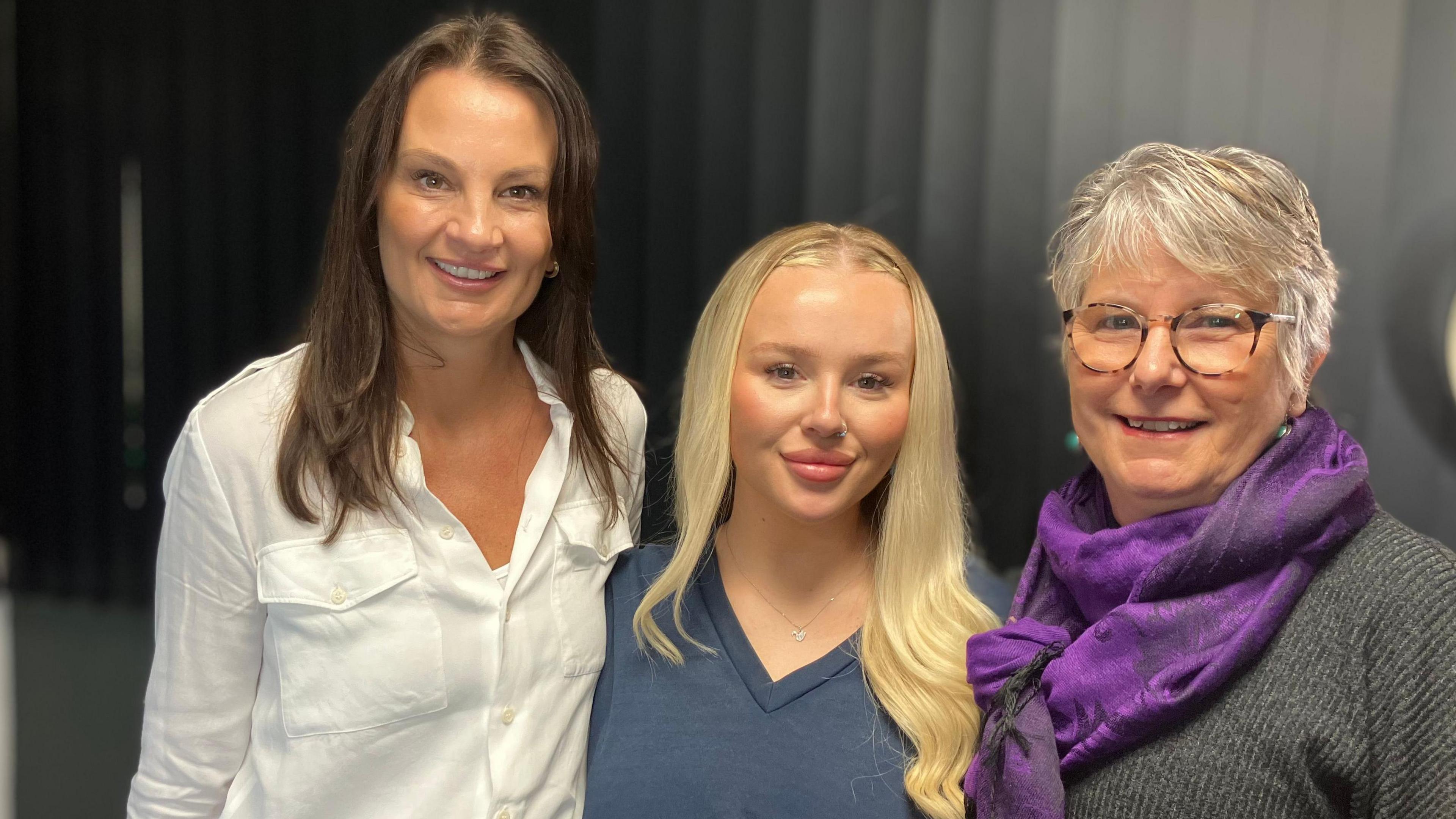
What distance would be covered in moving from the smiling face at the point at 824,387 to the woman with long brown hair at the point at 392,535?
35cm

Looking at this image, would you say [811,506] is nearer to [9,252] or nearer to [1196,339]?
[1196,339]

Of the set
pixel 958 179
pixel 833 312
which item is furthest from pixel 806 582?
pixel 958 179

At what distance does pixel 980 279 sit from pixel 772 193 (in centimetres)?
61

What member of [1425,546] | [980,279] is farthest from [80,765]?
[1425,546]

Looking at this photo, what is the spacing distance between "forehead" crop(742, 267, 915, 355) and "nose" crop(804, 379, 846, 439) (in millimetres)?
56

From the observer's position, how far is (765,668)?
5.44ft

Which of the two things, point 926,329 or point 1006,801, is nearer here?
point 1006,801

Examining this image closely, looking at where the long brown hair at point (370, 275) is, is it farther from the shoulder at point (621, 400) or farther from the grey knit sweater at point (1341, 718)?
the grey knit sweater at point (1341, 718)

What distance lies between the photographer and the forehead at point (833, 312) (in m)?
1.60

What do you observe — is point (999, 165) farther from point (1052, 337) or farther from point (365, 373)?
point (365, 373)

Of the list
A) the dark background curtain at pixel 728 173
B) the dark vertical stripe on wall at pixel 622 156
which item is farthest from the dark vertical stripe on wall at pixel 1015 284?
the dark vertical stripe on wall at pixel 622 156

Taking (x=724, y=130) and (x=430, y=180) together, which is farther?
(x=724, y=130)

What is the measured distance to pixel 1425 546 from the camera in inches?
51.3

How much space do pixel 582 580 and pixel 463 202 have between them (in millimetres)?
608
